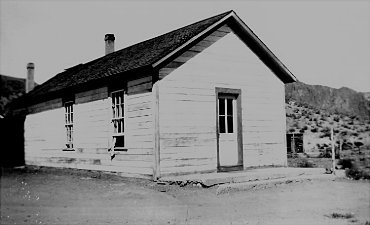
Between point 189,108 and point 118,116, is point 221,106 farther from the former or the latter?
point 118,116

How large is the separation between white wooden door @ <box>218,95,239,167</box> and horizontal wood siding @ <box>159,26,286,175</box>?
0.33 metres

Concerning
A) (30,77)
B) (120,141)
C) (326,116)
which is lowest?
(120,141)

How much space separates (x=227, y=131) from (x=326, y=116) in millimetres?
26581

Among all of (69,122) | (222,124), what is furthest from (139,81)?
(69,122)

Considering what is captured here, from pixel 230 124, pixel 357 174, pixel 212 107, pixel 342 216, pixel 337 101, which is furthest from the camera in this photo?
pixel 337 101

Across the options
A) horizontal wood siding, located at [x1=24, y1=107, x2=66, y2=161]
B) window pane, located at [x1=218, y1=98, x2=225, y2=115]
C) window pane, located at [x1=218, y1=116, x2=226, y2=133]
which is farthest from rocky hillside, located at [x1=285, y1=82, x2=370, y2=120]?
window pane, located at [x1=218, y1=116, x2=226, y2=133]

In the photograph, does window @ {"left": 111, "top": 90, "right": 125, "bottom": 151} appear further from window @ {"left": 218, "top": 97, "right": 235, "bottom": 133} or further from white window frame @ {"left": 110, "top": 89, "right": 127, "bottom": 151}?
window @ {"left": 218, "top": 97, "right": 235, "bottom": 133}

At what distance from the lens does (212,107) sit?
12.4 meters

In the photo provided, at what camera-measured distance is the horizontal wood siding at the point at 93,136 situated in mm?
11812

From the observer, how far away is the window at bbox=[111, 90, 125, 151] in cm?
1292

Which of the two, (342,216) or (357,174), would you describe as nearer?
(342,216)

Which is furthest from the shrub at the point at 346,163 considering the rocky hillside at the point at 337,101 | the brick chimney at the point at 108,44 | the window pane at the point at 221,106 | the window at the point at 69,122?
the rocky hillside at the point at 337,101

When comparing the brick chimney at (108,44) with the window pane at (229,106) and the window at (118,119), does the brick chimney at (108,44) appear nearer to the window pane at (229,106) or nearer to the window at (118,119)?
the window at (118,119)

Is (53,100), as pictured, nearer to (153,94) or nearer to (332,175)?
(153,94)
